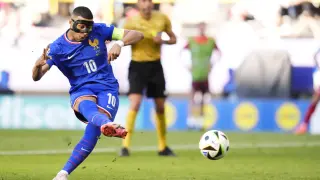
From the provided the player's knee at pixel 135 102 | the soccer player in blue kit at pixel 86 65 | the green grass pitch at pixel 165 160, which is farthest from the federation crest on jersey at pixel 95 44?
the player's knee at pixel 135 102

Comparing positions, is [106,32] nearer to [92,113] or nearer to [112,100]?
[112,100]

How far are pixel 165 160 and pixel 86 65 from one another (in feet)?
13.2

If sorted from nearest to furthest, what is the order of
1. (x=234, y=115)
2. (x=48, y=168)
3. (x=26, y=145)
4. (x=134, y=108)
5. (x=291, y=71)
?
(x=48, y=168), (x=134, y=108), (x=26, y=145), (x=234, y=115), (x=291, y=71)

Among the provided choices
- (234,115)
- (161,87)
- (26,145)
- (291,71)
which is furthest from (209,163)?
(291,71)

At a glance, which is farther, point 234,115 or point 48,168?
point 234,115

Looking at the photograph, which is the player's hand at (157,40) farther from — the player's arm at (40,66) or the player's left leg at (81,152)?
the player's left leg at (81,152)

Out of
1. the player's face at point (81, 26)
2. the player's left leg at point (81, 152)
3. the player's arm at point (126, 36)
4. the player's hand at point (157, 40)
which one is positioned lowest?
the player's left leg at point (81, 152)

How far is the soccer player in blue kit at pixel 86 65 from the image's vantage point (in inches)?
404

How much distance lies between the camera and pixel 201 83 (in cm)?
2481

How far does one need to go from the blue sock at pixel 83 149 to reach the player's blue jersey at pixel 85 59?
59 centimetres

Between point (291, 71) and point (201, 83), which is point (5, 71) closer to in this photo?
point (201, 83)

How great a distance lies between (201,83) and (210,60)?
0.65m

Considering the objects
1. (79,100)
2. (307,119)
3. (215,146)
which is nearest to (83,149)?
(79,100)

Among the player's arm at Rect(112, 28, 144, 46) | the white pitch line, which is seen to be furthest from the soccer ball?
the white pitch line
